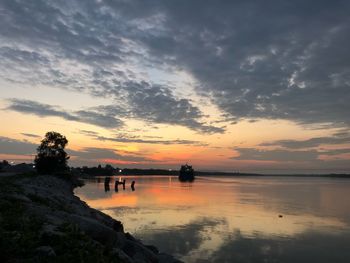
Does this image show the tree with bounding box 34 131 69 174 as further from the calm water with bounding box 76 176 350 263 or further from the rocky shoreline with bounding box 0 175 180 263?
the rocky shoreline with bounding box 0 175 180 263

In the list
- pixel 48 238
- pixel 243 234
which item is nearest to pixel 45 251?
pixel 48 238

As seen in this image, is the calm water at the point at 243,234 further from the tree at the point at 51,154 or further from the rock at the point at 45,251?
the tree at the point at 51,154

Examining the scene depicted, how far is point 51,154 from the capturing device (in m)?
82.0

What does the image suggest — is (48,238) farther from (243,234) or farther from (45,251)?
(243,234)

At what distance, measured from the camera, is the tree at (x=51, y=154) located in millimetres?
79625

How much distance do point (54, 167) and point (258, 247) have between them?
6316cm

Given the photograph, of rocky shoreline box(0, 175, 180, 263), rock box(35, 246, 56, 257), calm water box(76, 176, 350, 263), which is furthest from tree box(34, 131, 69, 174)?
rock box(35, 246, 56, 257)

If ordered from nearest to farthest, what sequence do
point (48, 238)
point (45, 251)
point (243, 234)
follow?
point (45, 251) < point (48, 238) < point (243, 234)

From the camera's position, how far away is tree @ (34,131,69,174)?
79625mm

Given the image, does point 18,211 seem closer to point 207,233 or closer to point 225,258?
point 225,258

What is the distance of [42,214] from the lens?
16.3 m

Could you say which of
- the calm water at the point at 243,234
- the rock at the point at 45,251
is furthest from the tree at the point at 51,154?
the rock at the point at 45,251

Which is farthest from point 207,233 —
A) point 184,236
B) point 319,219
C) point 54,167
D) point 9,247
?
point 54,167

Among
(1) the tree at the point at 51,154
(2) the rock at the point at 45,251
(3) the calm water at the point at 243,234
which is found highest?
(1) the tree at the point at 51,154
